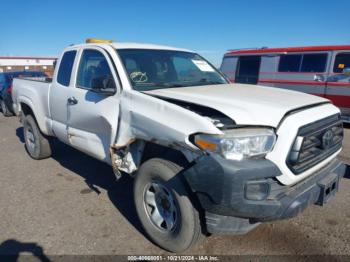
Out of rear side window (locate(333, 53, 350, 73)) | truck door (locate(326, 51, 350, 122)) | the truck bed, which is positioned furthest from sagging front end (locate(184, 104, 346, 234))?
rear side window (locate(333, 53, 350, 73))

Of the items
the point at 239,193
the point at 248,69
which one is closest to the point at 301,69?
the point at 248,69

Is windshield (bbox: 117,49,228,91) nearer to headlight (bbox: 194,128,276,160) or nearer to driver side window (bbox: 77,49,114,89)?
driver side window (bbox: 77,49,114,89)

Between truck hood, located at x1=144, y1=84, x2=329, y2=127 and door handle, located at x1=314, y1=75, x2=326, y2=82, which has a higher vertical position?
truck hood, located at x1=144, y1=84, x2=329, y2=127

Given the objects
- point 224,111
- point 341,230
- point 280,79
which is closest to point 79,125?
point 224,111

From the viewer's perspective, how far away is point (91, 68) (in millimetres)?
3939

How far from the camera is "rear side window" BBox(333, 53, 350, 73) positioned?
9242 millimetres

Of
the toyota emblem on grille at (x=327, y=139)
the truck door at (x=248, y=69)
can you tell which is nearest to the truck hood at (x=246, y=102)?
the toyota emblem on grille at (x=327, y=139)

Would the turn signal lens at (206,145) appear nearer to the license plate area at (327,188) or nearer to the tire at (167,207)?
the tire at (167,207)

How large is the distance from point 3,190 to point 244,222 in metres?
3.64

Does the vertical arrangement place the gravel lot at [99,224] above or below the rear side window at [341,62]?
below

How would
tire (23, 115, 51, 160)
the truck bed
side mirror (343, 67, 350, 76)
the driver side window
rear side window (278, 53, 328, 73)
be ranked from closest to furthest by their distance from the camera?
the driver side window, the truck bed, tire (23, 115, 51, 160), side mirror (343, 67, 350, 76), rear side window (278, 53, 328, 73)

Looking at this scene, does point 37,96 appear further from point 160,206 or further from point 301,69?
point 301,69

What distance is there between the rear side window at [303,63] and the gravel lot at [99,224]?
6348mm

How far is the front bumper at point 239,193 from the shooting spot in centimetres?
221
